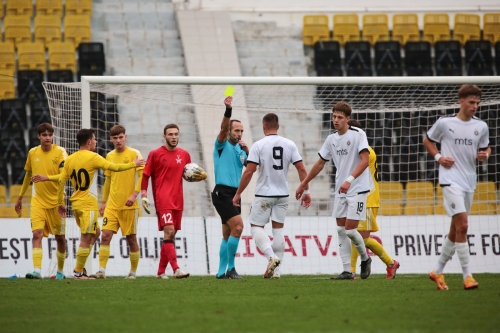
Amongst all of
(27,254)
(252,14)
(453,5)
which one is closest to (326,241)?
(27,254)

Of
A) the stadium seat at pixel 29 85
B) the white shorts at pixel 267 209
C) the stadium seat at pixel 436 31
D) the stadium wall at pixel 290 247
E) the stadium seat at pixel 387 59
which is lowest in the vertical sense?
the stadium wall at pixel 290 247

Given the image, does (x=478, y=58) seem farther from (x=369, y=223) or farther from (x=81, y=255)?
(x=81, y=255)

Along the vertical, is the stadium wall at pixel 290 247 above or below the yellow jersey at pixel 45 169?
below

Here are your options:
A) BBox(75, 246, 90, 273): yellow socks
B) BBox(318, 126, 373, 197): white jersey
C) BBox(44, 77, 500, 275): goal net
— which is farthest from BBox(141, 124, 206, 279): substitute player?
BBox(318, 126, 373, 197): white jersey

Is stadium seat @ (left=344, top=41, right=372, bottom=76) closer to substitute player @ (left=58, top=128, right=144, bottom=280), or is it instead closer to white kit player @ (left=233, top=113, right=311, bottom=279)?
white kit player @ (left=233, top=113, right=311, bottom=279)

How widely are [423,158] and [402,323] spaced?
1297 cm

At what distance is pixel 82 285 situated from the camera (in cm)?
935

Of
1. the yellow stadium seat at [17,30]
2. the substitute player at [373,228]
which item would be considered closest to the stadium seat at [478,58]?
the substitute player at [373,228]

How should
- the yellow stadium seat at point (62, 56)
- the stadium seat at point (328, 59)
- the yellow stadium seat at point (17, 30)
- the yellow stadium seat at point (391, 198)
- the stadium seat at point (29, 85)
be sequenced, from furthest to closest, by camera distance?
the yellow stadium seat at point (17, 30), the stadium seat at point (328, 59), the yellow stadium seat at point (62, 56), the stadium seat at point (29, 85), the yellow stadium seat at point (391, 198)

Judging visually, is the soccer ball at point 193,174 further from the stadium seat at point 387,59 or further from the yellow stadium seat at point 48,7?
the yellow stadium seat at point 48,7

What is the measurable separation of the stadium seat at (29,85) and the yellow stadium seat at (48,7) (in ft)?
11.8

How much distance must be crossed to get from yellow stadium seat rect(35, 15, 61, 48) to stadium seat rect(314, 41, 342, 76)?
289 inches

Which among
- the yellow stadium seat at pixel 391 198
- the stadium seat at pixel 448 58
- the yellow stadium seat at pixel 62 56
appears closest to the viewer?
the yellow stadium seat at pixel 391 198

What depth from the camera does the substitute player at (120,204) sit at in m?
11.2
